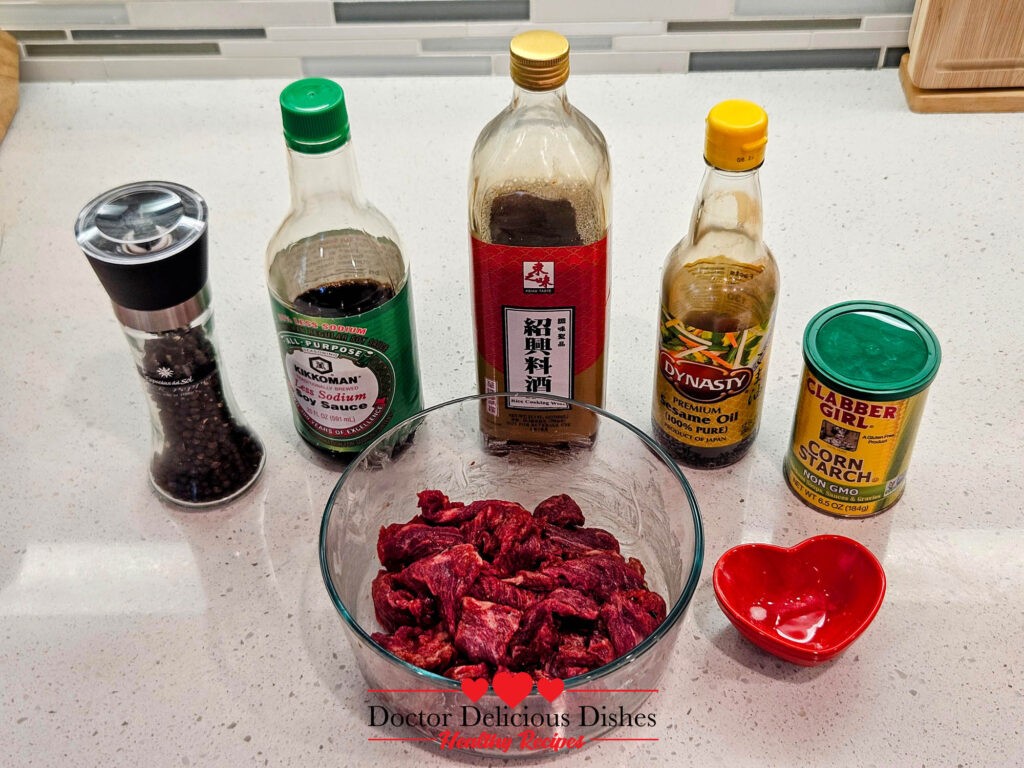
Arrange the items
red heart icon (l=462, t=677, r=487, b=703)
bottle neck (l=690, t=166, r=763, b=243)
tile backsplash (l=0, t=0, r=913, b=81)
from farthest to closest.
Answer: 1. tile backsplash (l=0, t=0, r=913, b=81)
2. bottle neck (l=690, t=166, r=763, b=243)
3. red heart icon (l=462, t=677, r=487, b=703)

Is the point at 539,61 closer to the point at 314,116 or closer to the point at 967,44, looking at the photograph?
the point at 314,116

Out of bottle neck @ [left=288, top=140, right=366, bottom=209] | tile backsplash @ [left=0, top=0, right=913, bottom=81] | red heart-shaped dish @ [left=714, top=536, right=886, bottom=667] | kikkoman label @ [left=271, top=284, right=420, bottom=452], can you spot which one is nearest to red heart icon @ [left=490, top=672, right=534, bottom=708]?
red heart-shaped dish @ [left=714, top=536, right=886, bottom=667]

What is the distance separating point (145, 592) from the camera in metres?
0.89

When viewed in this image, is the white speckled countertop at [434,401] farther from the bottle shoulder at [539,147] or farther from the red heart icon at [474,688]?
the bottle shoulder at [539,147]

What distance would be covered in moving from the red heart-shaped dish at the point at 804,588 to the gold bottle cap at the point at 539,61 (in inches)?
14.6

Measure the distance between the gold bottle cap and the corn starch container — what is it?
285 millimetres

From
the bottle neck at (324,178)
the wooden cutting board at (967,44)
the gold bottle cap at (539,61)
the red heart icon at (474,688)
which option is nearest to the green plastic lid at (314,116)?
the bottle neck at (324,178)

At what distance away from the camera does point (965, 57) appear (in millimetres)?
1261

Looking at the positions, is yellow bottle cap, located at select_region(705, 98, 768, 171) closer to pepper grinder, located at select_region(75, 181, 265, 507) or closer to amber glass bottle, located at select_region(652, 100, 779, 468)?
amber glass bottle, located at select_region(652, 100, 779, 468)

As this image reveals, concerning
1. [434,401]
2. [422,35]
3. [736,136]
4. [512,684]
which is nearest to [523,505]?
[434,401]

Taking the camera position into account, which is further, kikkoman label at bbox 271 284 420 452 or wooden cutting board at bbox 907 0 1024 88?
wooden cutting board at bbox 907 0 1024 88

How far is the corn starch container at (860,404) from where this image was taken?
824 millimetres

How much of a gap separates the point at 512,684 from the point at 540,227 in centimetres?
34

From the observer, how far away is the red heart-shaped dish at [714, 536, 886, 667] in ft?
2.67
